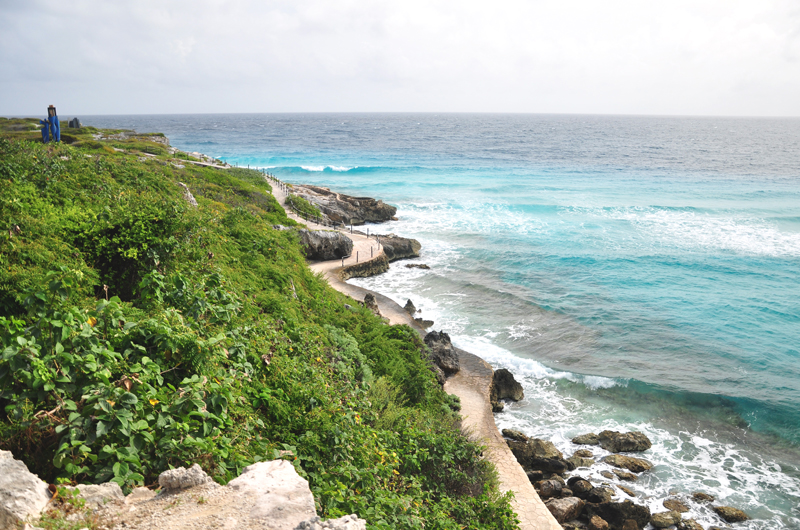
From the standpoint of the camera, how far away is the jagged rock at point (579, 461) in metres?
14.6

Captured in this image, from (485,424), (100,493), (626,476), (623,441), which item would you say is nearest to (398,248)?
(485,424)

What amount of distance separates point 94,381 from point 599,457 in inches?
584

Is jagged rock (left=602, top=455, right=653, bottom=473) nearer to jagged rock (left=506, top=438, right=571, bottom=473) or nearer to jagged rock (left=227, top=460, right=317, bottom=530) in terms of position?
jagged rock (left=506, top=438, right=571, bottom=473)

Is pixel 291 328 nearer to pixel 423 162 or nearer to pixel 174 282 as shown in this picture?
pixel 174 282

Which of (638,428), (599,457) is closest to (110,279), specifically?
(599,457)

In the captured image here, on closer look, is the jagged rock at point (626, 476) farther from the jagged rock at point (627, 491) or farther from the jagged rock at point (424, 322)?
the jagged rock at point (424, 322)

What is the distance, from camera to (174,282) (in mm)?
8211

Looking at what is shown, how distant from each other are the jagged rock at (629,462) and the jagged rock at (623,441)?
418 millimetres

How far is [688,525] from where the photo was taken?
12383mm

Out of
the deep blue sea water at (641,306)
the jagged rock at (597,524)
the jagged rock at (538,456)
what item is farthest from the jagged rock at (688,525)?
the jagged rock at (538,456)

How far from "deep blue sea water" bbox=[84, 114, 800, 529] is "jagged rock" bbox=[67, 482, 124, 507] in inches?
548

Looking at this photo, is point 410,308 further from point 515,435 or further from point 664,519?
point 664,519

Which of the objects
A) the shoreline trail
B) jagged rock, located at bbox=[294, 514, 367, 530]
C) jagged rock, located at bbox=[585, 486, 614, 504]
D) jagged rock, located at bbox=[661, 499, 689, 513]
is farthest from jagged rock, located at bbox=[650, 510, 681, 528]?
jagged rock, located at bbox=[294, 514, 367, 530]

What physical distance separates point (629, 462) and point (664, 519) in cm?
225
